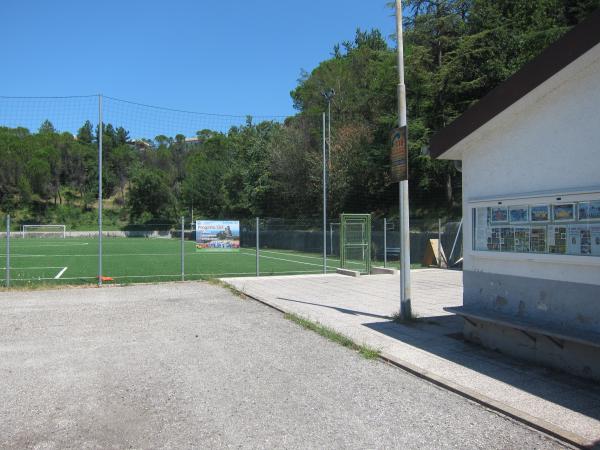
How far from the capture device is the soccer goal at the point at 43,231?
62.1m

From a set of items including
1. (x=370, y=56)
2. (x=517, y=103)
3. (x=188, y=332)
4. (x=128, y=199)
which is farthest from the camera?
(x=128, y=199)

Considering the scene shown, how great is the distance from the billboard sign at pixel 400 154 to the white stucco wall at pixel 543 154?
1405 millimetres

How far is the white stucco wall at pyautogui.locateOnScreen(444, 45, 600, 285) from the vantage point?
5.64 meters

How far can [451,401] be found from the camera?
17.2 ft

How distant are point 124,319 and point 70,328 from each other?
1.07 meters

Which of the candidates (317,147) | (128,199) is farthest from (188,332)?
(128,199)

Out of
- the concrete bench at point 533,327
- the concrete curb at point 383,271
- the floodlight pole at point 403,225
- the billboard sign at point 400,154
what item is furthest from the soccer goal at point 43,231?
the concrete bench at point 533,327

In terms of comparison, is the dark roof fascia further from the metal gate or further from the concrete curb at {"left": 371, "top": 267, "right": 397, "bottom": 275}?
the metal gate

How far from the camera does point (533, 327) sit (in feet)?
19.6

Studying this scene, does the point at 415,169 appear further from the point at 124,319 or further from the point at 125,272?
the point at 124,319

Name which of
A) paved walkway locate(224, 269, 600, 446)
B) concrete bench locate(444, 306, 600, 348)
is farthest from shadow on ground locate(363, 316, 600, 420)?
concrete bench locate(444, 306, 600, 348)

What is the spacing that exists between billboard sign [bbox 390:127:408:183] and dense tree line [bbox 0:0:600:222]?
999 cm

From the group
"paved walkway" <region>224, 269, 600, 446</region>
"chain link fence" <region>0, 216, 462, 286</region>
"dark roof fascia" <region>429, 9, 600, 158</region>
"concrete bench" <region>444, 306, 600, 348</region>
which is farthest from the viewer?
"chain link fence" <region>0, 216, 462, 286</region>

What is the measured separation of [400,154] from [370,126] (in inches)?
1225
